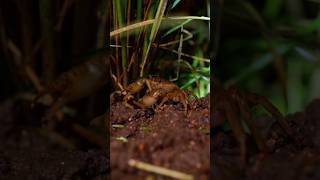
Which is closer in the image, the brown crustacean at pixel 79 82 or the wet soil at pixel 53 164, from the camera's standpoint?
the wet soil at pixel 53 164

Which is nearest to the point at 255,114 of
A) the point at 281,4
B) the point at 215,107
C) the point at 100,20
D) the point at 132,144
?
the point at 215,107

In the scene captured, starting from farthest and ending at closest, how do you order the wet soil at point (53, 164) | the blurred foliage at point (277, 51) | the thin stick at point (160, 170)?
1. the blurred foliage at point (277, 51)
2. the wet soil at point (53, 164)
3. the thin stick at point (160, 170)

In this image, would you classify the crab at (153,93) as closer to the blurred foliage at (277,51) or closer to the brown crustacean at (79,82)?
the brown crustacean at (79,82)

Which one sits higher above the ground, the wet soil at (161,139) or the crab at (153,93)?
the crab at (153,93)

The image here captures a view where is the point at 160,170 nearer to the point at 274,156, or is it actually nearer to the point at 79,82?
the point at 274,156

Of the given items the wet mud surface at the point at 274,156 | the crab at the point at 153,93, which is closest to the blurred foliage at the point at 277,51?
the wet mud surface at the point at 274,156

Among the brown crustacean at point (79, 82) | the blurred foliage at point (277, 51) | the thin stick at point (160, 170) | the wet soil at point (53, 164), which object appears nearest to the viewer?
the thin stick at point (160, 170)

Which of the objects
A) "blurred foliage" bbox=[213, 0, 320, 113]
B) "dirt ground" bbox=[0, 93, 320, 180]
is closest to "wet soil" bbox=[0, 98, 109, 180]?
"dirt ground" bbox=[0, 93, 320, 180]

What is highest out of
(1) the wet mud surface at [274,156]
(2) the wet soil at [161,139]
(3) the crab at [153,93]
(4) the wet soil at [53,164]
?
(3) the crab at [153,93]
